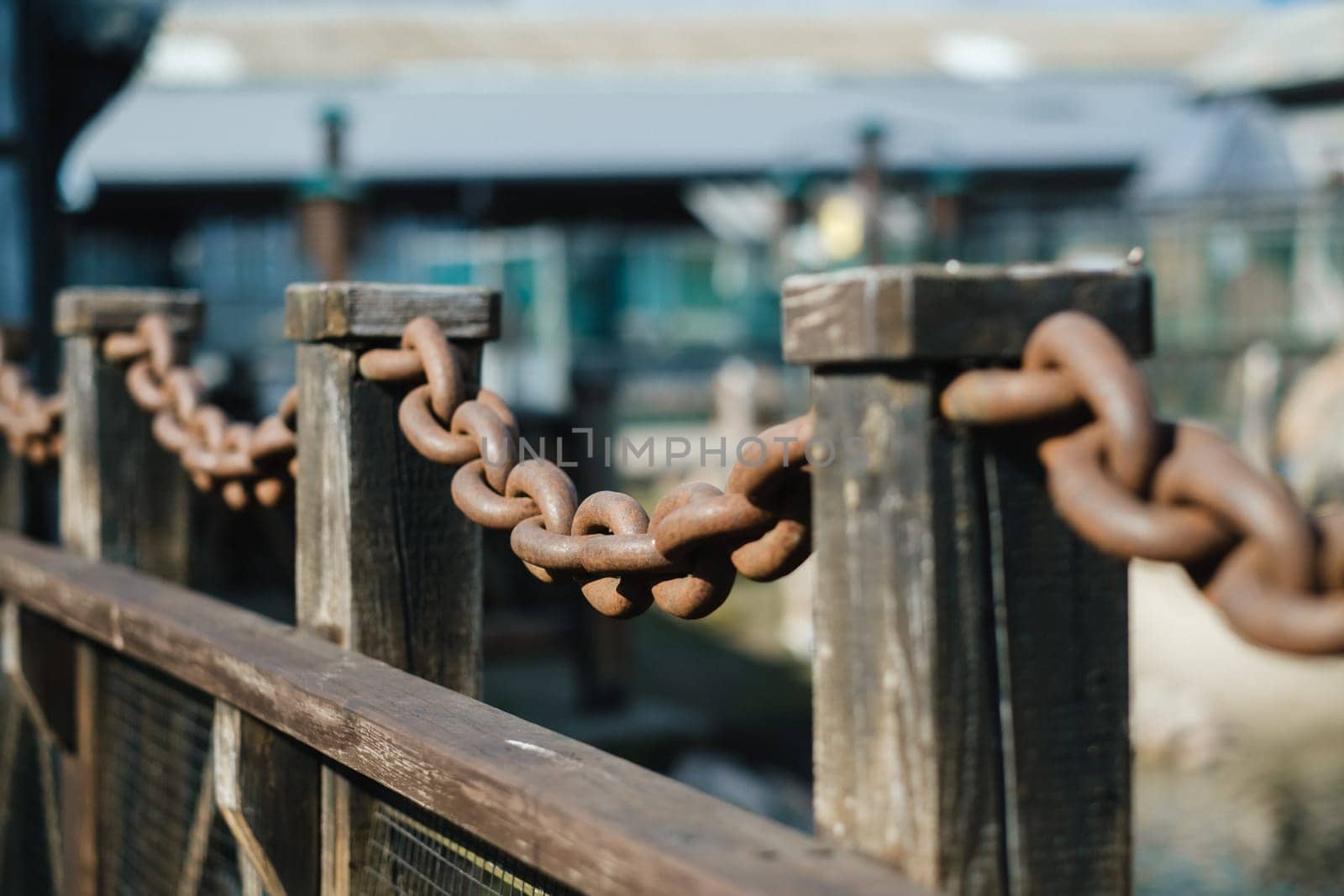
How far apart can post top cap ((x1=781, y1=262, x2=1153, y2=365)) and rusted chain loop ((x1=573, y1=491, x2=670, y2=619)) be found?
339 mm

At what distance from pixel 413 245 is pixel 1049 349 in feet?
54.7

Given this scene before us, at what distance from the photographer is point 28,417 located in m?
3.16

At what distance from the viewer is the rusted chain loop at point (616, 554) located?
4.27ft

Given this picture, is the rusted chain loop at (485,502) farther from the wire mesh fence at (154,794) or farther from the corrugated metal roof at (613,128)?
the corrugated metal roof at (613,128)

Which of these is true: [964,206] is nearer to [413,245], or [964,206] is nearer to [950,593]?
[413,245]

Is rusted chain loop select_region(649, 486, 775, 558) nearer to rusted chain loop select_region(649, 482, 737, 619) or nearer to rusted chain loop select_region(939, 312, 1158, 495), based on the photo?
rusted chain loop select_region(649, 482, 737, 619)

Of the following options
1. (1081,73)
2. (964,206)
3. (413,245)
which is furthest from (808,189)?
(1081,73)

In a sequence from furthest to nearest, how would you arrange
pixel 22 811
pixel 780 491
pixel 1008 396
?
pixel 22 811 < pixel 780 491 < pixel 1008 396

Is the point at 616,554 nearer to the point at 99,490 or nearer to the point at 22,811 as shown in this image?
the point at 99,490

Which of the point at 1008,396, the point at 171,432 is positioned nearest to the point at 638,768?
the point at 1008,396

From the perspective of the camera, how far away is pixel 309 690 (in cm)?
166

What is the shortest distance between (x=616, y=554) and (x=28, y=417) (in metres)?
2.24

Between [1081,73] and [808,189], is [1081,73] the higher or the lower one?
the higher one

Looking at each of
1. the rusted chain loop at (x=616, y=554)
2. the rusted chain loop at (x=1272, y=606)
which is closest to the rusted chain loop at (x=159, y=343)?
the rusted chain loop at (x=616, y=554)
